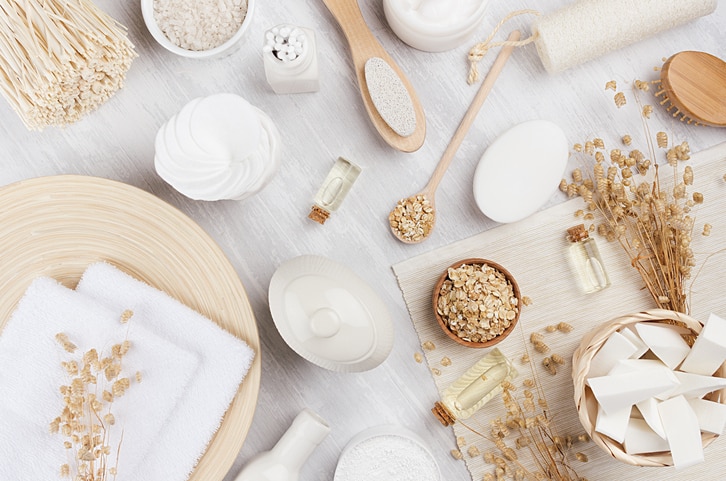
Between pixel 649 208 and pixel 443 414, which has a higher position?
pixel 649 208

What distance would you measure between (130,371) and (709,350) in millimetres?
720

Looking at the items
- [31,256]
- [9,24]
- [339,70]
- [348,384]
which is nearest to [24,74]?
[9,24]

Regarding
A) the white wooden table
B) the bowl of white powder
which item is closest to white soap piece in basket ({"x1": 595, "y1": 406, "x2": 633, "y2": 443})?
the white wooden table

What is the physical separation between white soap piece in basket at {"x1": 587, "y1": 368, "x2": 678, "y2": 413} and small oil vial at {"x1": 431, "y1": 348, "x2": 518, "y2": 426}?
0.17 meters

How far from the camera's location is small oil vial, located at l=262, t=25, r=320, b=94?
0.79 meters

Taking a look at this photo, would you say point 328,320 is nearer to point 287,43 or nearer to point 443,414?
point 443,414

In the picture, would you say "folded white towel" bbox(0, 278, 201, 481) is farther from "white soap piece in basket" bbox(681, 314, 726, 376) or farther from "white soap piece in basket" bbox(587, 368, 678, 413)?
"white soap piece in basket" bbox(681, 314, 726, 376)

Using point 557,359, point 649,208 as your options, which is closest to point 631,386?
point 557,359

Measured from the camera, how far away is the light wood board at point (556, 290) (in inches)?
35.7

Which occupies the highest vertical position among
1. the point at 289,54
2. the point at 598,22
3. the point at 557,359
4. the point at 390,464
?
the point at 598,22

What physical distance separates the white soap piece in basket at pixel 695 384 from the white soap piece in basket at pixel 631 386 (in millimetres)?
21

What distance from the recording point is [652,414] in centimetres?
74

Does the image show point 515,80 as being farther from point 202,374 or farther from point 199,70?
point 202,374

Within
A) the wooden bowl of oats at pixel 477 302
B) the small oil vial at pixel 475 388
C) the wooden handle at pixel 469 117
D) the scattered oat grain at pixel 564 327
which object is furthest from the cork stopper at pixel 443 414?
the wooden handle at pixel 469 117
